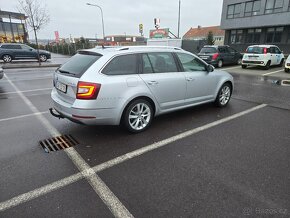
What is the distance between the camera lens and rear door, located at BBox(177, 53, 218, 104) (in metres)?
4.95

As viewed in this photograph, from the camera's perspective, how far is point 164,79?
446 cm

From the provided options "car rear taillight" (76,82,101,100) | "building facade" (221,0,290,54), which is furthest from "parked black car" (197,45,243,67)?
"building facade" (221,0,290,54)

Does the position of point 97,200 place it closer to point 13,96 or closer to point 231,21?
point 13,96

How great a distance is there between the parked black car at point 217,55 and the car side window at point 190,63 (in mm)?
10698

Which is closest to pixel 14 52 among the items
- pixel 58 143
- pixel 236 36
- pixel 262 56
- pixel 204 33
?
pixel 58 143

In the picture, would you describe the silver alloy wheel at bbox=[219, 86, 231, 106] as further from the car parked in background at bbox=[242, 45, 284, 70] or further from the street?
the car parked in background at bbox=[242, 45, 284, 70]

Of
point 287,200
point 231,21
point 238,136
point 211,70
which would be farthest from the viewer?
point 231,21

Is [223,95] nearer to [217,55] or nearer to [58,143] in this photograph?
[58,143]

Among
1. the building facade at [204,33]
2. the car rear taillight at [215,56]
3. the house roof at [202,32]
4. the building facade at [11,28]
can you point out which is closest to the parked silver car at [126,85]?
the car rear taillight at [215,56]

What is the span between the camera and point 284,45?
89.5 ft

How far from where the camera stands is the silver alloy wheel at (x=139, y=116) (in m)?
4.19

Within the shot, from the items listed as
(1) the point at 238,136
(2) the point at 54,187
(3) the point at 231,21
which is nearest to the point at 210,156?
(1) the point at 238,136

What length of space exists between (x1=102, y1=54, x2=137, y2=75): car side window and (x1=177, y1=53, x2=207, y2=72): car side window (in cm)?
128

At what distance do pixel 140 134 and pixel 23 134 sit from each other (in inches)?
89.0
